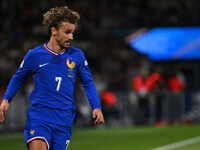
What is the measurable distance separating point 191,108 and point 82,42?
6.55 metres

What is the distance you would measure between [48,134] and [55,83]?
56cm

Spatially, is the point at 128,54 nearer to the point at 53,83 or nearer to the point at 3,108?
the point at 53,83

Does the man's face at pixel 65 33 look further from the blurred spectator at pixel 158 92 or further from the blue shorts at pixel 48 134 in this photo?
the blurred spectator at pixel 158 92

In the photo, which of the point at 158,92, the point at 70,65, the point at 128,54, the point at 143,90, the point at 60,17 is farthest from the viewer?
the point at 128,54

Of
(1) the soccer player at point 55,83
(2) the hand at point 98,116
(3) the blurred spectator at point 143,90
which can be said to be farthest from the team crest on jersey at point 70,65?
(3) the blurred spectator at point 143,90

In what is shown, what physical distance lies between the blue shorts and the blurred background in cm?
1087

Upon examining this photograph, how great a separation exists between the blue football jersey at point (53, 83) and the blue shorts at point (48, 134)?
7 centimetres

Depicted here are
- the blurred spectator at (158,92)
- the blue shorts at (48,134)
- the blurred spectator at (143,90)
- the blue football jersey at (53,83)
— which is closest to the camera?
the blue shorts at (48,134)

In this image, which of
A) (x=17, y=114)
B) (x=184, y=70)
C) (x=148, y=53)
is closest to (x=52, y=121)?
(x=17, y=114)

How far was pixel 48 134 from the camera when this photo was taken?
5090 mm

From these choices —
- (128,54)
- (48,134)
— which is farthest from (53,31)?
(128,54)

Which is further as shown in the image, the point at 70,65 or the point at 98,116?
the point at 70,65

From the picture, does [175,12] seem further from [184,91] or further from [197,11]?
[184,91]

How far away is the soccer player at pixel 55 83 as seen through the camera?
515cm
